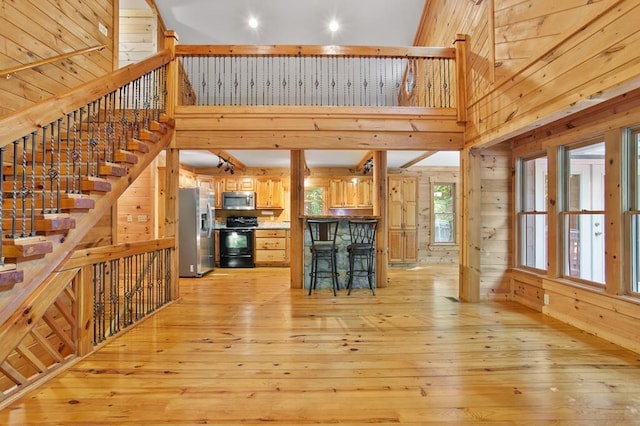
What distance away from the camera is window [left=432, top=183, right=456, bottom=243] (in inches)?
304

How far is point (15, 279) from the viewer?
1971 millimetres

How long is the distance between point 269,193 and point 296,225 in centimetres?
298

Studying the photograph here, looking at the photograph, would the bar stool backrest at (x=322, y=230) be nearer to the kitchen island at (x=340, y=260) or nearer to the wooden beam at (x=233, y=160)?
the kitchen island at (x=340, y=260)

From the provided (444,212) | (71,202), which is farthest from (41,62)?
(444,212)

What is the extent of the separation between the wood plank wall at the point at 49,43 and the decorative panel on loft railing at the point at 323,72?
46.3 inches

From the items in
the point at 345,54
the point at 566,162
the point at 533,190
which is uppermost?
the point at 345,54

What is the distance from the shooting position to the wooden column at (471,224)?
4078mm

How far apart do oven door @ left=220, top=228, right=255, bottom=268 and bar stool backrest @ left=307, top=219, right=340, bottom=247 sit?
246 cm

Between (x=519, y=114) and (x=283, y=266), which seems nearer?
(x=519, y=114)

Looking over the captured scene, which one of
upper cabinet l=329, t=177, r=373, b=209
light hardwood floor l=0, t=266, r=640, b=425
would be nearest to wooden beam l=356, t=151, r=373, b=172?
upper cabinet l=329, t=177, r=373, b=209

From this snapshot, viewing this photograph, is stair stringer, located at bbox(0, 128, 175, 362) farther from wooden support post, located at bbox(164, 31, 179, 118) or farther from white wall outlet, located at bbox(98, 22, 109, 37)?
white wall outlet, located at bbox(98, 22, 109, 37)

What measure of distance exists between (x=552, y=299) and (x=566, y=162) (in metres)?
1.51

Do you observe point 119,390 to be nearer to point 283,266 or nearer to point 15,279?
point 15,279

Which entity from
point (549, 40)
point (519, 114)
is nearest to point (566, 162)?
point (519, 114)
